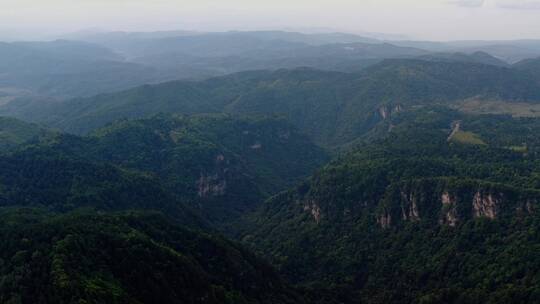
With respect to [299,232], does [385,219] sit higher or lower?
higher

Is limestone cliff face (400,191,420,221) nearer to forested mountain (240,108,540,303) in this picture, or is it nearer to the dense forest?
forested mountain (240,108,540,303)

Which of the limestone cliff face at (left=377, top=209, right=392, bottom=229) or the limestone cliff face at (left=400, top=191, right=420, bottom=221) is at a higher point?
the limestone cliff face at (left=400, top=191, right=420, bottom=221)

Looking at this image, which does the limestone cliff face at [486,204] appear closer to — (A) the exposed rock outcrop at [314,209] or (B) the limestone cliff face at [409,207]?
(B) the limestone cliff face at [409,207]

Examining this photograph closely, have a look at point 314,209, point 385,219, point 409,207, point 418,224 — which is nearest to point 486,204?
point 418,224

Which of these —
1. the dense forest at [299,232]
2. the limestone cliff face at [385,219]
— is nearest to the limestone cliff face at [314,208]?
the dense forest at [299,232]

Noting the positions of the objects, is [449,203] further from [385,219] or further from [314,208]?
[314,208]

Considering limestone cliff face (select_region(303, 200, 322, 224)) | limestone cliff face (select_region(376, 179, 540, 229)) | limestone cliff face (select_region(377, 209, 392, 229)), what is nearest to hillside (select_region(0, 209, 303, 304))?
limestone cliff face (select_region(377, 209, 392, 229))

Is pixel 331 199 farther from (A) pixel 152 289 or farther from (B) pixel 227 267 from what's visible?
(A) pixel 152 289

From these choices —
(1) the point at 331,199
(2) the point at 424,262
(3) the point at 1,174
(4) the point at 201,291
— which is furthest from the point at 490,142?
(3) the point at 1,174
